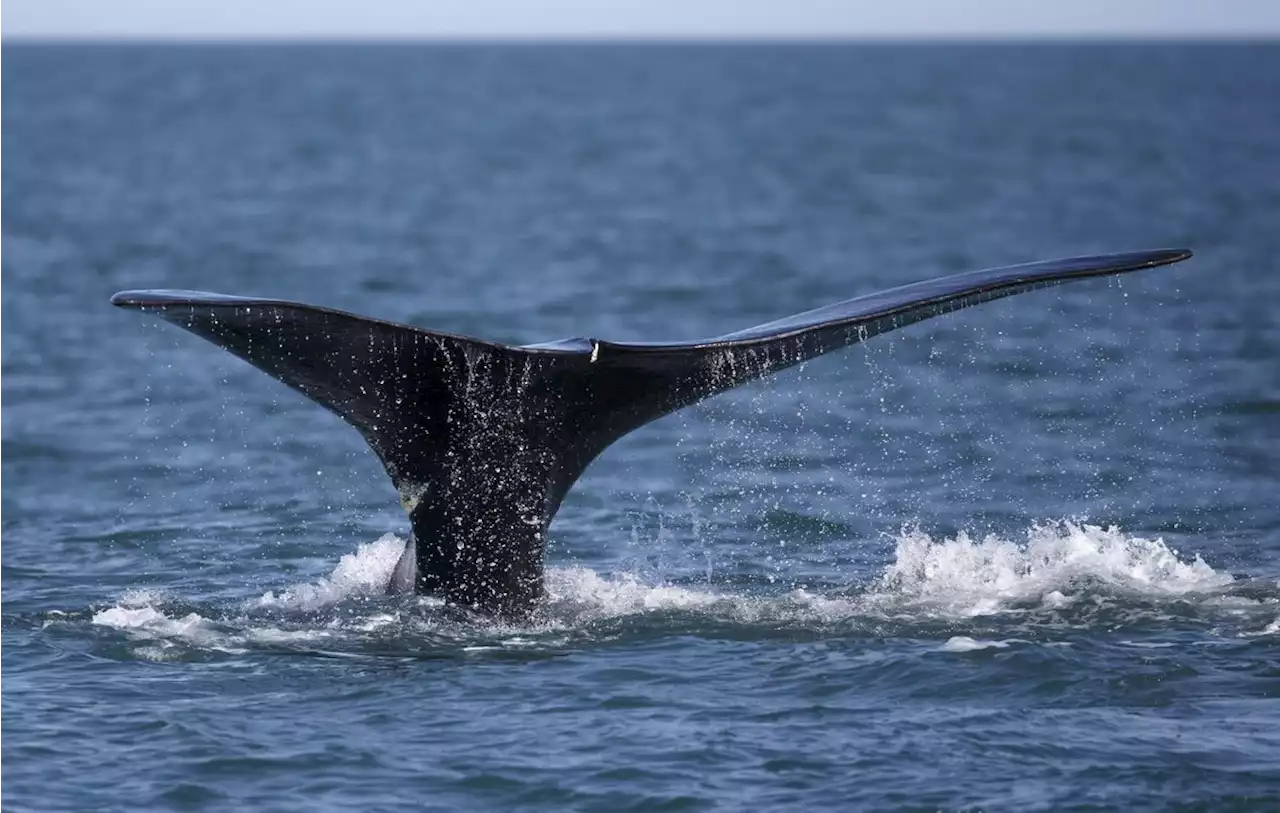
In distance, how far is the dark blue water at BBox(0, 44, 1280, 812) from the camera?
8.12 m

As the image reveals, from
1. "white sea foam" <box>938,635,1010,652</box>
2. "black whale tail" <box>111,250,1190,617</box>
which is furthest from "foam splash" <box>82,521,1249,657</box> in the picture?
"black whale tail" <box>111,250,1190,617</box>

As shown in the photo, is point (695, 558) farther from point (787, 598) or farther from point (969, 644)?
point (969, 644)

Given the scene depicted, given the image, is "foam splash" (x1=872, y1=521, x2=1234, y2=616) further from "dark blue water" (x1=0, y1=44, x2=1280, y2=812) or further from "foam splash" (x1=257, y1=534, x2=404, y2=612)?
"foam splash" (x1=257, y1=534, x2=404, y2=612)

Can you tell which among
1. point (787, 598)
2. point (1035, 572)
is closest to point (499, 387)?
point (787, 598)

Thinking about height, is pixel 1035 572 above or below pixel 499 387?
below

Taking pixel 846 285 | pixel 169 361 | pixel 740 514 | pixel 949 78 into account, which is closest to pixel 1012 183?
pixel 846 285

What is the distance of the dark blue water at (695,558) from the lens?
26.6 feet

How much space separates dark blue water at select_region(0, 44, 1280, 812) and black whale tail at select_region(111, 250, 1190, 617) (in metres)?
0.52

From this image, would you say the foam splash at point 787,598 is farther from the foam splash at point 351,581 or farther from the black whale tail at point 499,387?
the black whale tail at point 499,387

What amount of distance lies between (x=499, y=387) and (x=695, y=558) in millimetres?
3473

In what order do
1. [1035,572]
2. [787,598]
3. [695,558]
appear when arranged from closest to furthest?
[787,598]
[1035,572]
[695,558]

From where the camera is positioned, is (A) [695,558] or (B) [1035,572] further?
(A) [695,558]

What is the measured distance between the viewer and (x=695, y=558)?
11852mm

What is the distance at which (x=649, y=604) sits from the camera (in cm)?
1025
